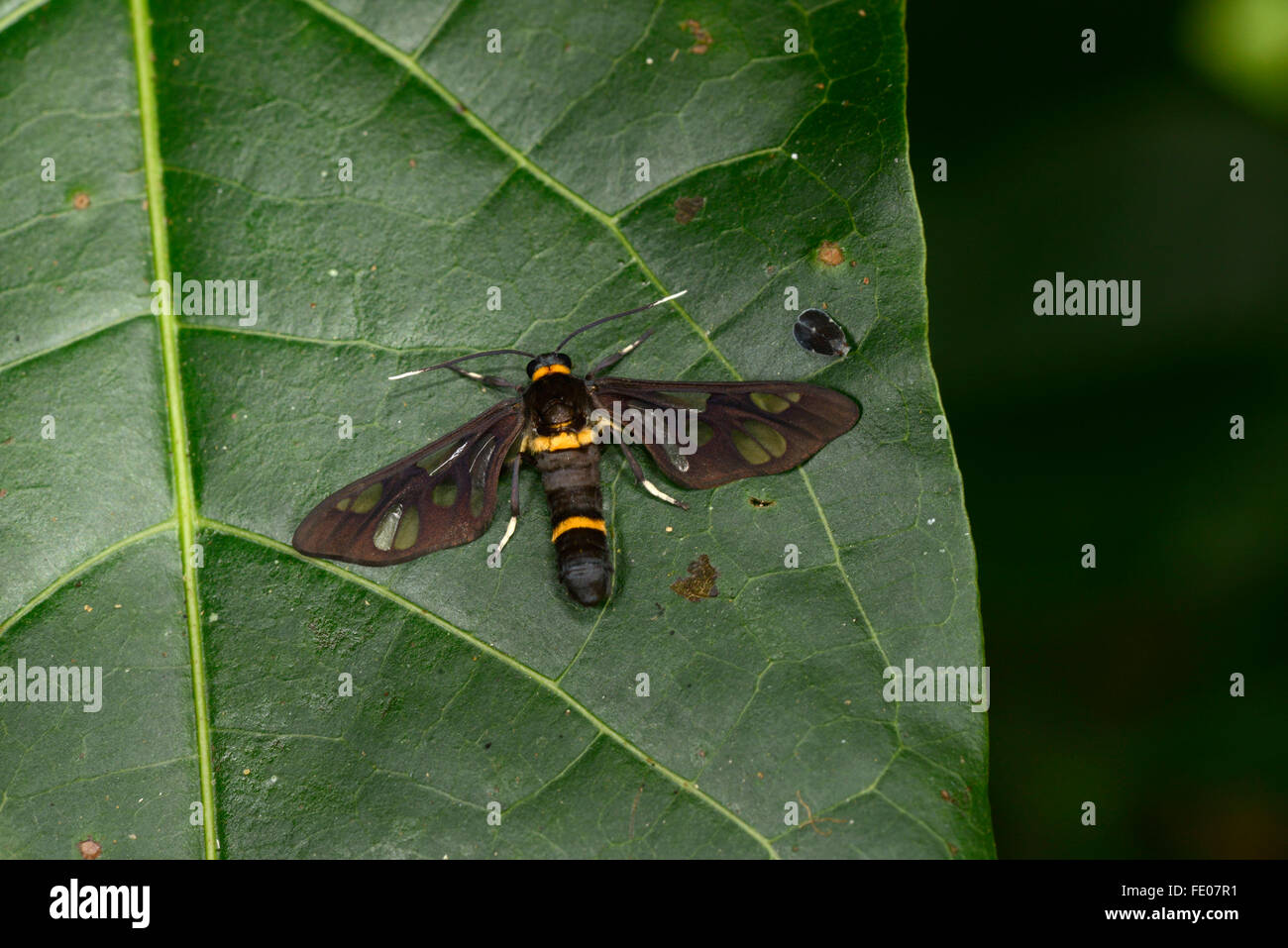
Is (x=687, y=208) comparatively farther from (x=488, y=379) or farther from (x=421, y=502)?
(x=421, y=502)

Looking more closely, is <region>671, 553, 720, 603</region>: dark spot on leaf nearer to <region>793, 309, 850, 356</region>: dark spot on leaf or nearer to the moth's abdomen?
the moth's abdomen

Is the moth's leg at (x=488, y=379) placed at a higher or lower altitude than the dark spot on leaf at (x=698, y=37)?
lower

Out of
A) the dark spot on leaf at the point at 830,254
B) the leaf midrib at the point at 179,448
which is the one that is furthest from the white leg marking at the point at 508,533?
the dark spot on leaf at the point at 830,254

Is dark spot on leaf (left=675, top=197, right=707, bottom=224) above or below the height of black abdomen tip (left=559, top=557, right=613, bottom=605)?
above

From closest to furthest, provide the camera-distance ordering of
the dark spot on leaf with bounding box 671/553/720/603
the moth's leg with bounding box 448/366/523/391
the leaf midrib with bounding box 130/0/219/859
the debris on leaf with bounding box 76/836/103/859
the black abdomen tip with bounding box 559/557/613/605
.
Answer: the leaf midrib with bounding box 130/0/219/859 → the debris on leaf with bounding box 76/836/103/859 → the black abdomen tip with bounding box 559/557/613/605 → the dark spot on leaf with bounding box 671/553/720/603 → the moth's leg with bounding box 448/366/523/391

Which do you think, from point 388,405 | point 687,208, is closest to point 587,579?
point 388,405

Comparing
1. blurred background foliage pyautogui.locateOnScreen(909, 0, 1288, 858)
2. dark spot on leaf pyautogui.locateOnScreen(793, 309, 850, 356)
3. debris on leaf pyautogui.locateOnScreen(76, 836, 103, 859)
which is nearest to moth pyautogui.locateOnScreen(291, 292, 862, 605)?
dark spot on leaf pyautogui.locateOnScreen(793, 309, 850, 356)

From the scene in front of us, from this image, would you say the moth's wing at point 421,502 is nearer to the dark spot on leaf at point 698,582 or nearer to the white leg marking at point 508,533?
the white leg marking at point 508,533
